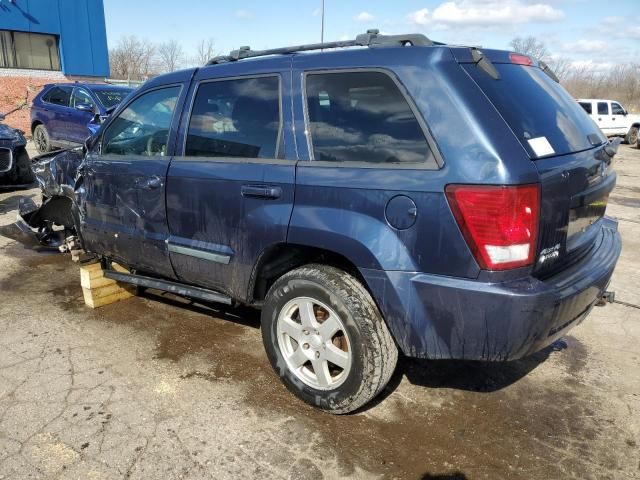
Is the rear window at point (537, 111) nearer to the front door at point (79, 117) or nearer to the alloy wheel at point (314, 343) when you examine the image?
the alloy wheel at point (314, 343)

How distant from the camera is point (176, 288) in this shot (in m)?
3.58

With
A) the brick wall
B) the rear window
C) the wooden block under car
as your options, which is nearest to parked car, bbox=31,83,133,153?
the wooden block under car

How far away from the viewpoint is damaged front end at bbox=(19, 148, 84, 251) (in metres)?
4.59

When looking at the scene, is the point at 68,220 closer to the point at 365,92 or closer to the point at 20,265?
the point at 20,265

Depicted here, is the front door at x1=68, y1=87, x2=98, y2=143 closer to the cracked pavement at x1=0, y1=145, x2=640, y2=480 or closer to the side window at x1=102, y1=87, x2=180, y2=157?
the side window at x1=102, y1=87, x2=180, y2=157

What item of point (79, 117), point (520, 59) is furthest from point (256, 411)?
point (79, 117)

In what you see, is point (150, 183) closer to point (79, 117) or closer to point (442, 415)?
point (442, 415)

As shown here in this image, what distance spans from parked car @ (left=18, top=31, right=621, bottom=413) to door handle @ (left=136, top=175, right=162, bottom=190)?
0.5 inches

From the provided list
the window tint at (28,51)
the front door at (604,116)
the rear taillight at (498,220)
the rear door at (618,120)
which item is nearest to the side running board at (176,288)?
the rear taillight at (498,220)

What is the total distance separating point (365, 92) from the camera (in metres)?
2.60

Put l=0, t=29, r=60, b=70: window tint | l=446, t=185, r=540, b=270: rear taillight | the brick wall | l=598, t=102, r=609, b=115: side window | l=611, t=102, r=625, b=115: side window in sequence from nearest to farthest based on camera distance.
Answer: l=446, t=185, r=540, b=270: rear taillight
the brick wall
l=0, t=29, r=60, b=70: window tint
l=598, t=102, r=609, b=115: side window
l=611, t=102, r=625, b=115: side window

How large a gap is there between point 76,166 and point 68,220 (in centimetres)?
112

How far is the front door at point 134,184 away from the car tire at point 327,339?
1111 millimetres

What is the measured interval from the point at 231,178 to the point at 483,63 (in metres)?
1.52
